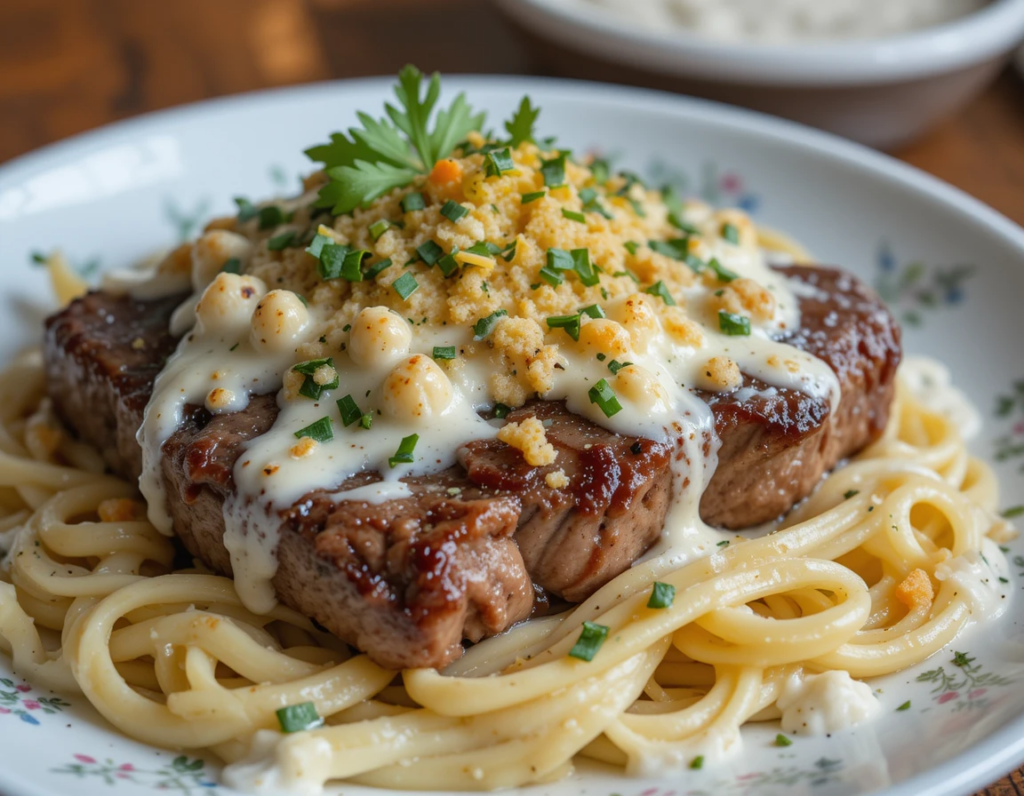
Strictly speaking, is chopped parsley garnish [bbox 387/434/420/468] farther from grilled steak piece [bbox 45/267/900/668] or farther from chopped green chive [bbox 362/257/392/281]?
chopped green chive [bbox 362/257/392/281]

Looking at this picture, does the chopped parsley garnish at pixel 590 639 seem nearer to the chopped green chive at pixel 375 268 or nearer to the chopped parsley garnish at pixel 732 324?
the chopped parsley garnish at pixel 732 324

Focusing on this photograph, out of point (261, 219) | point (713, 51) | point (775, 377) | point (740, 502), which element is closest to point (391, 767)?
point (740, 502)

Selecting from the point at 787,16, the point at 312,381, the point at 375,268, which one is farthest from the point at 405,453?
the point at 787,16

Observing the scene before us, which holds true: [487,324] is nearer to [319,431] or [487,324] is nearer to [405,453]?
[405,453]

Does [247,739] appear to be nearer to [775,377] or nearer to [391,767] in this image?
[391,767]

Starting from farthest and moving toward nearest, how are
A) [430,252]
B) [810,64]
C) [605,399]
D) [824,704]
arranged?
1. [810,64]
2. [430,252]
3. [605,399]
4. [824,704]

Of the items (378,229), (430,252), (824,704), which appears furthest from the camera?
(378,229)
